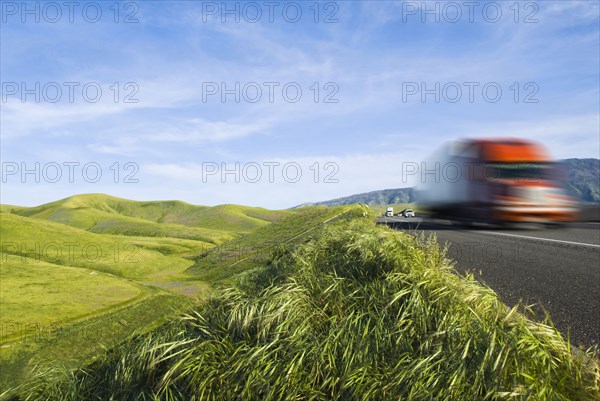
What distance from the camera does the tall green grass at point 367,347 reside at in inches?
231

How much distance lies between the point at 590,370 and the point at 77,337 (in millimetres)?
45736

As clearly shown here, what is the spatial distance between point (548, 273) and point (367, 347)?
588 centimetres

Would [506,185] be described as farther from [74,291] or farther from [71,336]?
[74,291]

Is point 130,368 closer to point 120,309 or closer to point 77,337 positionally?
point 77,337

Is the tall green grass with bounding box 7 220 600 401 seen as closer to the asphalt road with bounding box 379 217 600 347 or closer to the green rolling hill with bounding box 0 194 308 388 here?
the asphalt road with bounding box 379 217 600 347

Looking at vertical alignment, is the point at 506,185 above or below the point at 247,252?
above

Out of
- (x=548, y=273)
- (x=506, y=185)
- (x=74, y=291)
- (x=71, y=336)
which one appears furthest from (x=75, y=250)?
(x=506, y=185)

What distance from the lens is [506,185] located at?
5.04m

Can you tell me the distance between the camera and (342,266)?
1061cm

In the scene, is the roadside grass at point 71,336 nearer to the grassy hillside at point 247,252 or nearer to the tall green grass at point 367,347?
the grassy hillside at point 247,252

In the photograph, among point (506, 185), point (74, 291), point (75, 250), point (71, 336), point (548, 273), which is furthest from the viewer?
point (75, 250)

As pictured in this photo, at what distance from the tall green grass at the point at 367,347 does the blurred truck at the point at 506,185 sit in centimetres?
200

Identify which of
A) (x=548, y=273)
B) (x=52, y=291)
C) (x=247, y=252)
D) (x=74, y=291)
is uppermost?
(x=548, y=273)

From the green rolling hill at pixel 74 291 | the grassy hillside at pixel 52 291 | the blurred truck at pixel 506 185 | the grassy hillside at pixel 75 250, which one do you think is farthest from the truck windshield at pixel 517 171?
the grassy hillside at pixel 75 250
